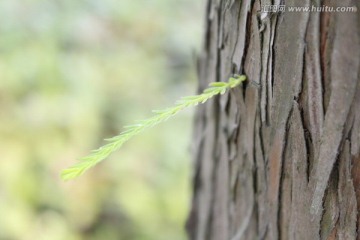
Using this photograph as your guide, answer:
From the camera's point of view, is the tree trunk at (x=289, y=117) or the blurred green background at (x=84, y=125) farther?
the blurred green background at (x=84, y=125)

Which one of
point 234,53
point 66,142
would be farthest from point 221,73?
point 66,142

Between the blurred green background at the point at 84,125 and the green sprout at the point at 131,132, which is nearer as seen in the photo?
the green sprout at the point at 131,132

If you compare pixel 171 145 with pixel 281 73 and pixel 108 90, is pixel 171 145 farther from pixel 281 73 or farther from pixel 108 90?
pixel 281 73

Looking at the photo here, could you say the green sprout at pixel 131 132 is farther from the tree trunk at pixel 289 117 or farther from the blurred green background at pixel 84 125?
the blurred green background at pixel 84 125

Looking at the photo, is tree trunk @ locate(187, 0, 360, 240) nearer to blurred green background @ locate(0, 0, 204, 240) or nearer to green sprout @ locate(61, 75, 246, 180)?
green sprout @ locate(61, 75, 246, 180)

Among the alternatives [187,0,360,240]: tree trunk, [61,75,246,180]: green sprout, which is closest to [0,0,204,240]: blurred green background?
[187,0,360,240]: tree trunk

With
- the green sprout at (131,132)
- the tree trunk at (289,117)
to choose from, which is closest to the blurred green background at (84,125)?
the tree trunk at (289,117)
